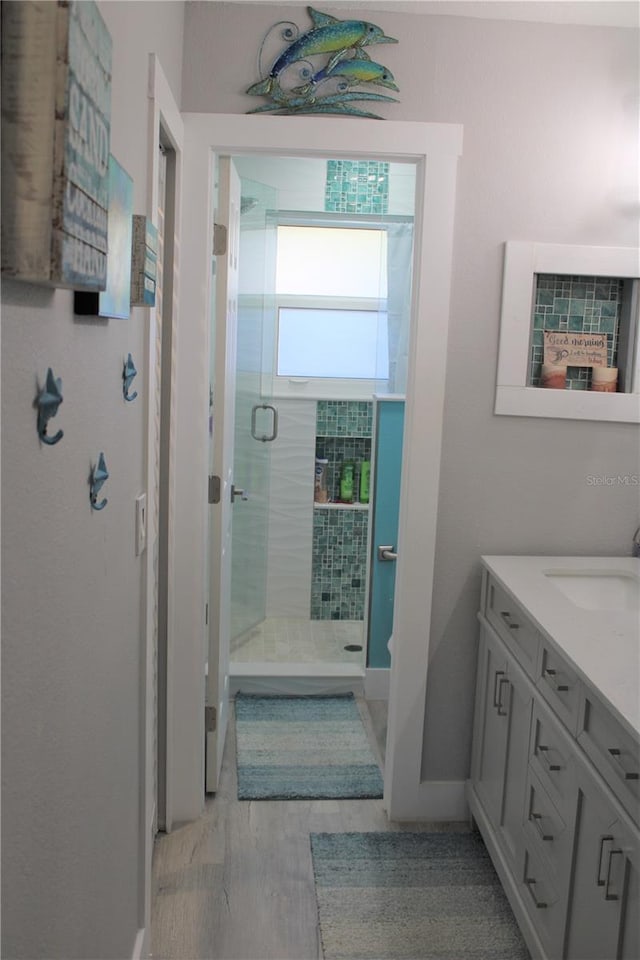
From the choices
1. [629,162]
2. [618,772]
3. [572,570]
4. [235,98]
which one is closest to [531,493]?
[572,570]

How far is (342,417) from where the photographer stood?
4699 millimetres

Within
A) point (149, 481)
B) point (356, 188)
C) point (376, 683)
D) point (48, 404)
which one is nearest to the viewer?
point (48, 404)

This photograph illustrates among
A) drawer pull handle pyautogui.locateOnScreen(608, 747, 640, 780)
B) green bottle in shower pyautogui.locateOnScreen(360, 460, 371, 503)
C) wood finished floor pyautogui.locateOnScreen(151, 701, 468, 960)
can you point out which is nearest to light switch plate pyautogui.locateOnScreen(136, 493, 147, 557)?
drawer pull handle pyautogui.locateOnScreen(608, 747, 640, 780)

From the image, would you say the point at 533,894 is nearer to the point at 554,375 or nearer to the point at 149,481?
the point at 149,481

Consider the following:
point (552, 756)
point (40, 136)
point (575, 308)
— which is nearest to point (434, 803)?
point (552, 756)

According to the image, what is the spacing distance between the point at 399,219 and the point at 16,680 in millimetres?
3597

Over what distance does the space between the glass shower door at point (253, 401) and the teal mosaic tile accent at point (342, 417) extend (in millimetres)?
381

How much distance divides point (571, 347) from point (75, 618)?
1.93m

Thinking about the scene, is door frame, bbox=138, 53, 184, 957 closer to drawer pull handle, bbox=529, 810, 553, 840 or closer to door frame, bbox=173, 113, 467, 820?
door frame, bbox=173, 113, 467, 820

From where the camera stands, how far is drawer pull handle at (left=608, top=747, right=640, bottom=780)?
5.28 ft

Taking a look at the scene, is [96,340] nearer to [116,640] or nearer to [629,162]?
[116,640]

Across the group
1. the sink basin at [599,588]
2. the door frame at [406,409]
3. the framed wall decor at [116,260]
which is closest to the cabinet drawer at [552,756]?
the sink basin at [599,588]

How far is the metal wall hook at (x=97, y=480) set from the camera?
1366mm

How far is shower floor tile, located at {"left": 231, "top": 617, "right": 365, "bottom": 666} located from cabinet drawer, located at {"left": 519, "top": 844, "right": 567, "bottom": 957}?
5.82ft
